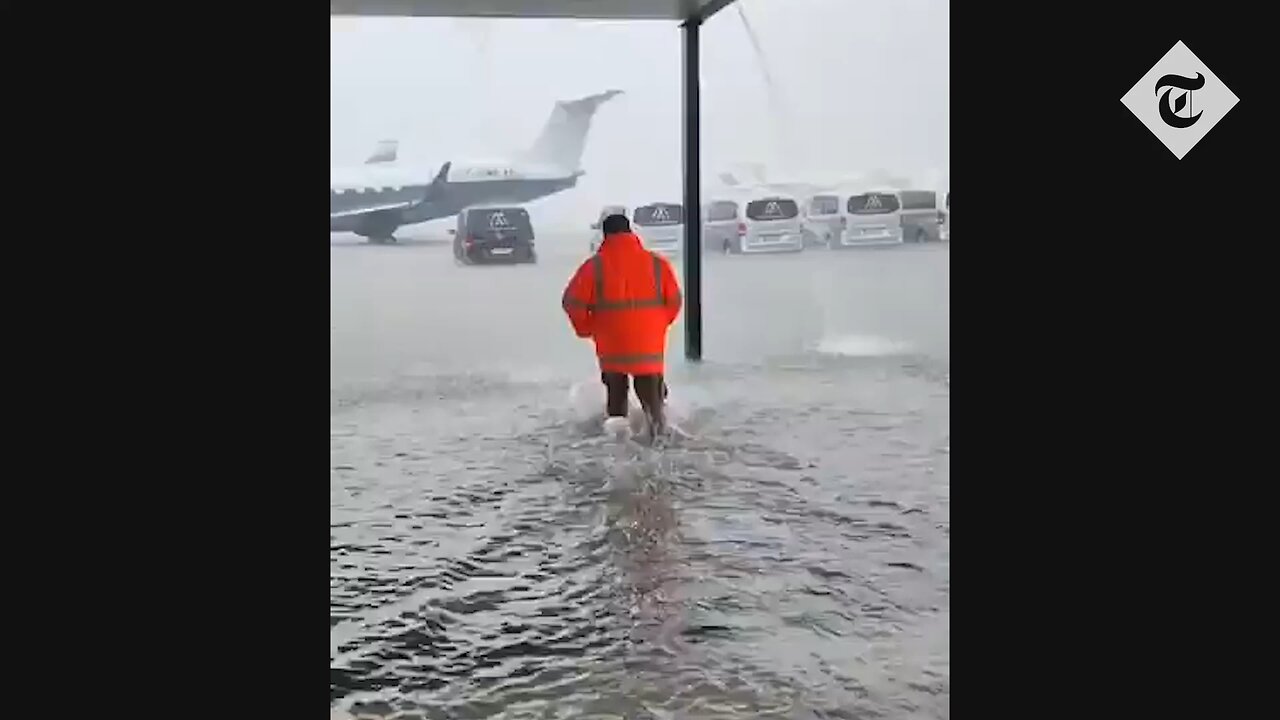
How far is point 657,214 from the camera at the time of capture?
16.0 meters

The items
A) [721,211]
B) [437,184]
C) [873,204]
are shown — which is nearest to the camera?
[873,204]

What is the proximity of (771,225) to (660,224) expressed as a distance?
1.37 meters

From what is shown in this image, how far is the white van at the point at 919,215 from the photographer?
48.1ft

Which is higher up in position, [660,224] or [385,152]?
[385,152]

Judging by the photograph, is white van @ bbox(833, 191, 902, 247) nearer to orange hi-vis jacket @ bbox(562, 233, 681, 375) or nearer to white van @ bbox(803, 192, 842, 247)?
white van @ bbox(803, 192, 842, 247)

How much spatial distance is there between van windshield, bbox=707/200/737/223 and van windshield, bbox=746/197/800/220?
18cm

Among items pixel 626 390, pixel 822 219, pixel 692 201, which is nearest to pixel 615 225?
pixel 626 390

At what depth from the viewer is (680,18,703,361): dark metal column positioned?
388 inches

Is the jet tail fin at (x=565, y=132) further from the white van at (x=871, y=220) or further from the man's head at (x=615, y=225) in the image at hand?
the man's head at (x=615, y=225)

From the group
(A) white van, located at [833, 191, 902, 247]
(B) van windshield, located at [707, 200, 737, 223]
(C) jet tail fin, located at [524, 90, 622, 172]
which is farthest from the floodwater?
(C) jet tail fin, located at [524, 90, 622, 172]

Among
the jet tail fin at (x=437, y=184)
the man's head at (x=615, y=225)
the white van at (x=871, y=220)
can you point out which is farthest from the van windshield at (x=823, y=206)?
the man's head at (x=615, y=225)
